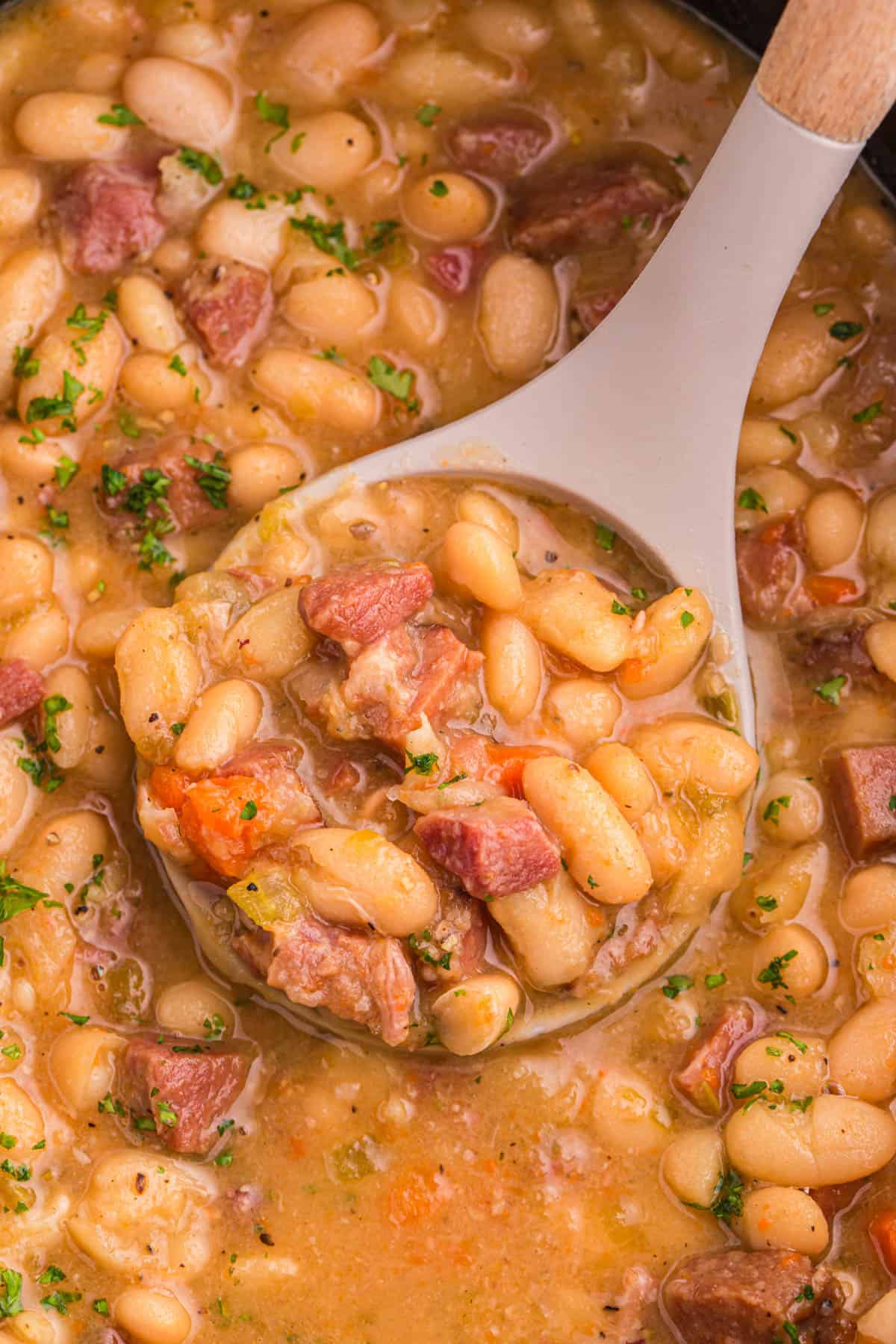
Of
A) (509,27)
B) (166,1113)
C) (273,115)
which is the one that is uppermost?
(509,27)

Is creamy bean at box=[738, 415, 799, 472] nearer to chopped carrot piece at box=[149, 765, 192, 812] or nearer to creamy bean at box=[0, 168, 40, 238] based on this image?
chopped carrot piece at box=[149, 765, 192, 812]

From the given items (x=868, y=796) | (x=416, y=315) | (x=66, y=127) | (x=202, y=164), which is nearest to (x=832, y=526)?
(x=868, y=796)

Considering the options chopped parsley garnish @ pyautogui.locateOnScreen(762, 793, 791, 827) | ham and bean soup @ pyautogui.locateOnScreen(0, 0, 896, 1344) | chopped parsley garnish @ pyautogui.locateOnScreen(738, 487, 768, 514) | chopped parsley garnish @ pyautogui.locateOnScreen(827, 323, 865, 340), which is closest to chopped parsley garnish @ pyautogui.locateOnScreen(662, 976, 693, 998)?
ham and bean soup @ pyautogui.locateOnScreen(0, 0, 896, 1344)

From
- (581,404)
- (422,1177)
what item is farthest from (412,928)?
(581,404)

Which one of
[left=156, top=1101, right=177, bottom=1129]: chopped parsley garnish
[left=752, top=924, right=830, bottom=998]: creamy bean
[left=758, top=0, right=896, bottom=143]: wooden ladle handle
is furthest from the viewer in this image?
[left=752, top=924, right=830, bottom=998]: creamy bean

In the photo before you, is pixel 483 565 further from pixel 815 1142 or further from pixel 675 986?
pixel 815 1142

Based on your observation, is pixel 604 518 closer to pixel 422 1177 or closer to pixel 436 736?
pixel 436 736
